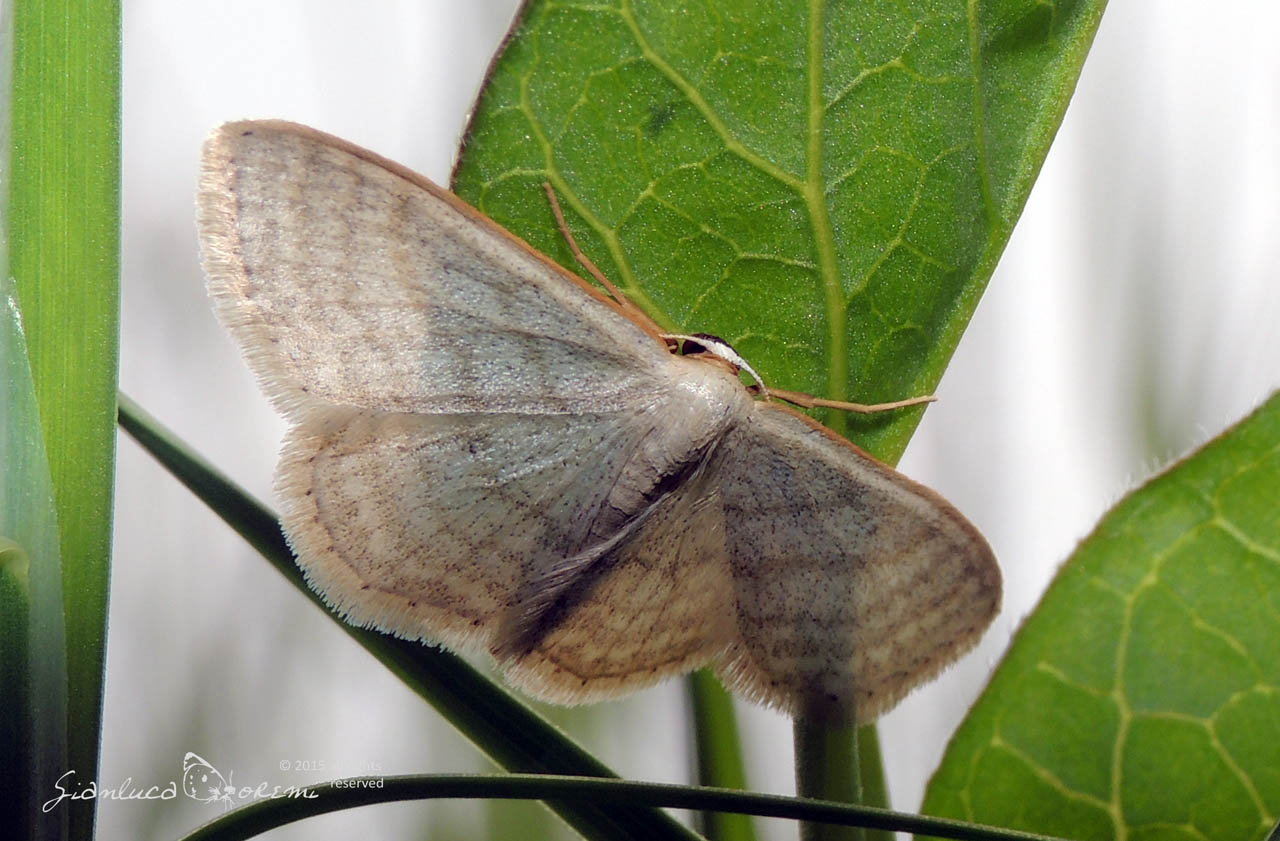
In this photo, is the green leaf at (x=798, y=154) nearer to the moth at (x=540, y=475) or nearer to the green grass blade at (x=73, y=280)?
the moth at (x=540, y=475)

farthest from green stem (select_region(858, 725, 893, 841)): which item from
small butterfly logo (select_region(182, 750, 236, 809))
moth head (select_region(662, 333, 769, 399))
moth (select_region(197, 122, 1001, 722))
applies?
small butterfly logo (select_region(182, 750, 236, 809))

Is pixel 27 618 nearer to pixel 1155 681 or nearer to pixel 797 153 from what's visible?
pixel 797 153

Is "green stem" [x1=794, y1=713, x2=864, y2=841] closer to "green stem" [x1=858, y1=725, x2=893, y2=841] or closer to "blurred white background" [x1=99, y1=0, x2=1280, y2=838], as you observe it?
"green stem" [x1=858, y1=725, x2=893, y2=841]

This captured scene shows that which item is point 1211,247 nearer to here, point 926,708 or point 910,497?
point 926,708

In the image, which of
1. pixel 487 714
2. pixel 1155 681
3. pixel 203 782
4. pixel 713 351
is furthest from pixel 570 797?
pixel 203 782

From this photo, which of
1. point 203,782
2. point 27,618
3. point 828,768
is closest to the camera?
point 27,618

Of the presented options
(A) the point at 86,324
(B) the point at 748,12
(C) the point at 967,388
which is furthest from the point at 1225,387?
(A) the point at 86,324

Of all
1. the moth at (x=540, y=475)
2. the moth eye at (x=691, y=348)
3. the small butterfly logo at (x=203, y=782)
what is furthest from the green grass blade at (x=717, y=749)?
the small butterfly logo at (x=203, y=782)
